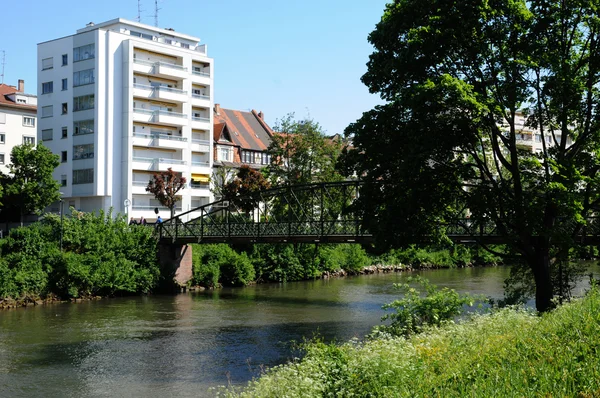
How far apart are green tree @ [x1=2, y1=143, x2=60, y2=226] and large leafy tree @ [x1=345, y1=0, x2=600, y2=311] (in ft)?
107

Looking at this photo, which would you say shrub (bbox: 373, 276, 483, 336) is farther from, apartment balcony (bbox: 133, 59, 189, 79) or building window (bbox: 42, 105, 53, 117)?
building window (bbox: 42, 105, 53, 117)

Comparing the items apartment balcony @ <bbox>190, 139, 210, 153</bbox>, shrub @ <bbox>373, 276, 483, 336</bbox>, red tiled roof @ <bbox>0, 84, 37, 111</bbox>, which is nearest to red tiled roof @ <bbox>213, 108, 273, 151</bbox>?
apartment balcony @ <bbox>190, 139, 210, 153</bbox>

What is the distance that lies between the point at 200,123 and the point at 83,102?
425 inches

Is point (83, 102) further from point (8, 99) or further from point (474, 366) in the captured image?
point (474, 366)

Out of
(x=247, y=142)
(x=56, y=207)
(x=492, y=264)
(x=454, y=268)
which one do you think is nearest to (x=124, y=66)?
(x=56, y=207)

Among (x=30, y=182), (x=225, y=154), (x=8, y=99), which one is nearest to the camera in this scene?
(x=30, y=182)

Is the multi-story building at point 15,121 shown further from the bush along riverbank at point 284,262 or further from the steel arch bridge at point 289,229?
the bush along riverbank at point 284,262

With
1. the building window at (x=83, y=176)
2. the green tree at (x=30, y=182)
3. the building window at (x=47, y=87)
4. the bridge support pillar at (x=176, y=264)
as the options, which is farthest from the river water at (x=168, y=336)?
the building window at (x=47, y=87)

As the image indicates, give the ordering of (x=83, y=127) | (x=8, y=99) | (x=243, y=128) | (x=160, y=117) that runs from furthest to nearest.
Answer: (x=243, y=128), (x=8, y=99), (x=160, y=117), (x=83, y=127)

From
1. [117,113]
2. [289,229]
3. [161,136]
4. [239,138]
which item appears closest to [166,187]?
[161,136]

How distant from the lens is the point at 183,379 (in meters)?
20.6

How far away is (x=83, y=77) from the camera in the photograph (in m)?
61.2

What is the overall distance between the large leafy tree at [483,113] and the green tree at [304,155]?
34.0m

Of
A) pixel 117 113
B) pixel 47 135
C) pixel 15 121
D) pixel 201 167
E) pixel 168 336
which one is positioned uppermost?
pixel 15 121
